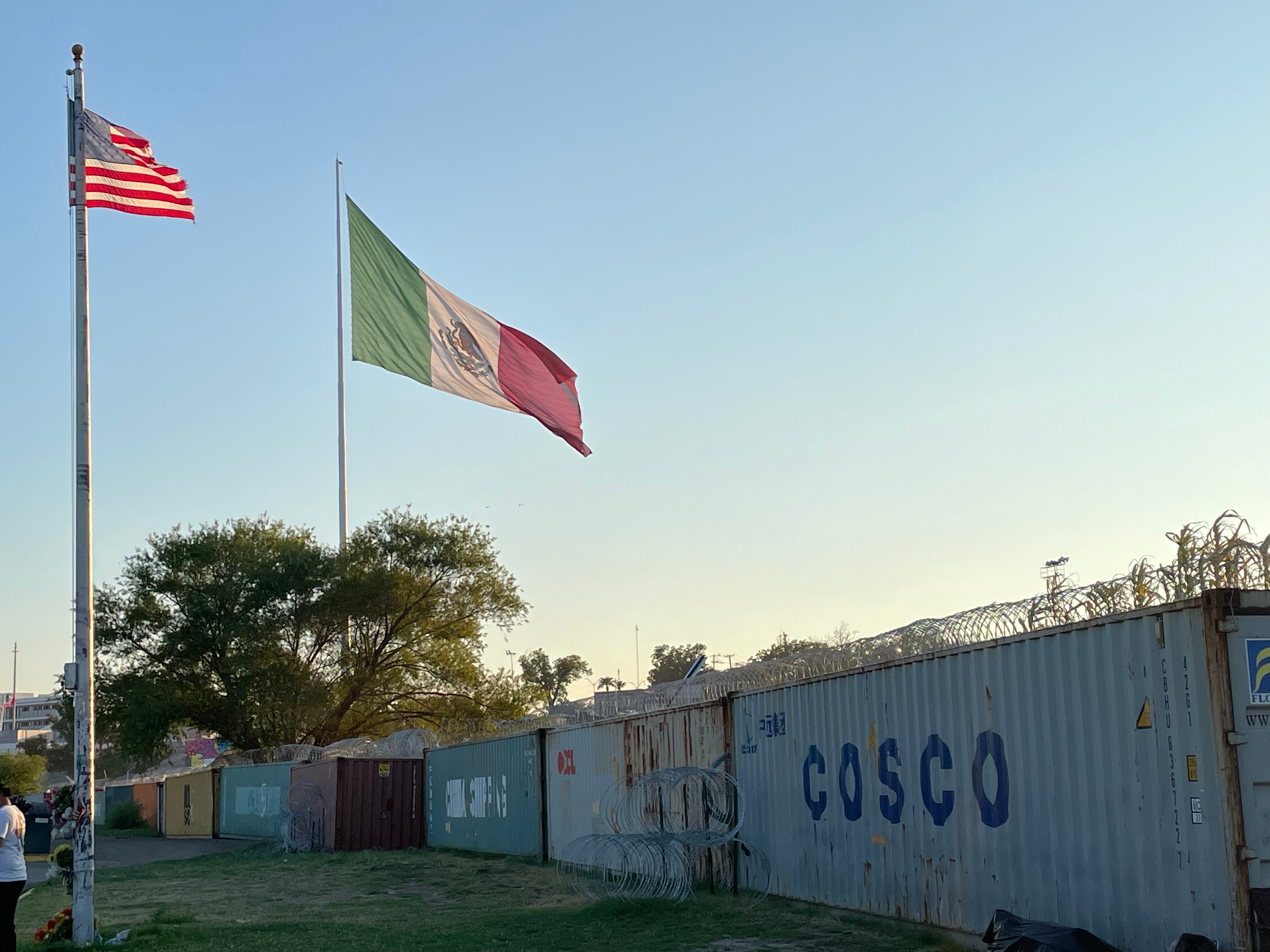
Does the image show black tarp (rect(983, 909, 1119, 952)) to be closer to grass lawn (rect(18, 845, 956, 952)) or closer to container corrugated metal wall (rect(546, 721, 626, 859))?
grass lawn (rect(18, 845, 956, 952))

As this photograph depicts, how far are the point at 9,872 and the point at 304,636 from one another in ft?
128

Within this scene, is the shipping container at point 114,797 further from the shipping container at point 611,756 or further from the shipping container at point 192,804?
the shipping container at point 611,756

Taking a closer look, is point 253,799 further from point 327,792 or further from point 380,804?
point 380,804

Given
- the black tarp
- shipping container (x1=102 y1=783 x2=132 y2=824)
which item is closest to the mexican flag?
the black tarp

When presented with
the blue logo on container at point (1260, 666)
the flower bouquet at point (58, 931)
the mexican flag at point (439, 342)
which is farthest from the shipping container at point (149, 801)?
the blue logo on container at point (1260, 666)

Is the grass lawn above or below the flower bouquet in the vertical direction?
below

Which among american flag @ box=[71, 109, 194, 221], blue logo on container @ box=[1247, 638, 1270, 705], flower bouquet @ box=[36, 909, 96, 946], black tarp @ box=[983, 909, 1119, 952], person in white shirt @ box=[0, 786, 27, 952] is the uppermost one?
american flag @ box=[71, 109, 194, 221]

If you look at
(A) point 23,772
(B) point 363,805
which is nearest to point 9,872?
(B) point 363,805

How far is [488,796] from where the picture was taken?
28.1 metres

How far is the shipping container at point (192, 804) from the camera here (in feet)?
139

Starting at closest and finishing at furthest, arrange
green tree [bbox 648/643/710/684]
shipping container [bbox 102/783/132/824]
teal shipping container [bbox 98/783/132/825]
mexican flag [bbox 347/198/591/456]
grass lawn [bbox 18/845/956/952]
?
grass lawn [bbox 18/845/956/952]
mexican flag [bbox 347/198/591/456]
teal shipping container [bbox 98/783/132/825]
shipping container [bbox 102/783/132/824]
green tree [bbox 648/643/710/684]

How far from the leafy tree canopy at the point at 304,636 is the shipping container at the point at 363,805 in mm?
15119

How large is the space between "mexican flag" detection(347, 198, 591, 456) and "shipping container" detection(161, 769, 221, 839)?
81.7ft

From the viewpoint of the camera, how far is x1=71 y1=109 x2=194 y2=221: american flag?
584 inches
